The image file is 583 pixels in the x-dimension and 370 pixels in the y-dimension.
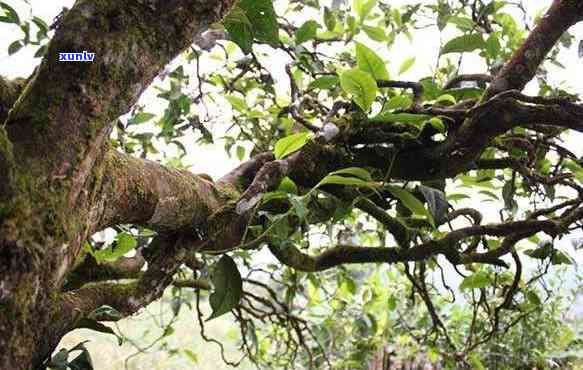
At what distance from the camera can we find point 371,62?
742 millimetres

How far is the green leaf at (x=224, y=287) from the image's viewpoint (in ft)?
2.22

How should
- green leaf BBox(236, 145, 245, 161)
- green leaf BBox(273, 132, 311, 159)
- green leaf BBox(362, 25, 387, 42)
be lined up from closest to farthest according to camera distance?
green leaf BBox(273, 132, 311, 159) < green leaf BBox(362, 25, 387, 42) < green leaf BBox(236, 145, 245, 161)

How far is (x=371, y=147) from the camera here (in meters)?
0.79

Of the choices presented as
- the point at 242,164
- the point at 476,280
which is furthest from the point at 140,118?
the point at 476,280

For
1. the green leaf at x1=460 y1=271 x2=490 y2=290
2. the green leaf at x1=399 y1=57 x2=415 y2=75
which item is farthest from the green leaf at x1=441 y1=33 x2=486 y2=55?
the green leaf at x1=460 y1=271 x2=490 y2=290

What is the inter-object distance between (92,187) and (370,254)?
23.5 inches

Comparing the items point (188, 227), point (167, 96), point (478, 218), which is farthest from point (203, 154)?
point (188, 227)

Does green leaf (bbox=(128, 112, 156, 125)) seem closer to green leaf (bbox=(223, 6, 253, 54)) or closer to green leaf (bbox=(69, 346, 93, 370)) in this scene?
green leaf (bbox=(223, 6, 253, 54))

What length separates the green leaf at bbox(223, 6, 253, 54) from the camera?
0.62 m

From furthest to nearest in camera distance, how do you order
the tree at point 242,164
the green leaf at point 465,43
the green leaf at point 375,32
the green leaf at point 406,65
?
the green leaf at point 375,32 → the green leaf at point 406,65 → the green leaf at point 465,43 → the tree at point 242,164

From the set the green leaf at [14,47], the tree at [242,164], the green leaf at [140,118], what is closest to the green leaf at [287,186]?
the tree at [242,164]

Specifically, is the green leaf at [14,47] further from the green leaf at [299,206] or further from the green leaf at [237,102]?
the green leaf at [299,206]

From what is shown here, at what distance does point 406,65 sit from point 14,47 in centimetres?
76

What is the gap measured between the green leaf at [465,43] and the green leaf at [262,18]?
1.20 ft
